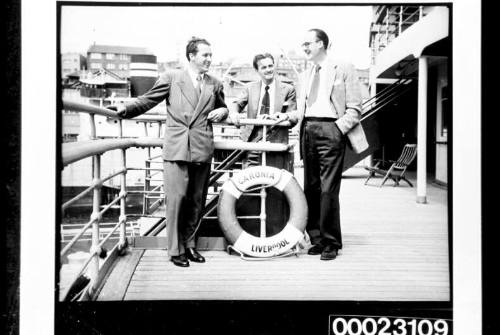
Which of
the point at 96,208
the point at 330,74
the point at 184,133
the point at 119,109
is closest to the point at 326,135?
the point at 330,74

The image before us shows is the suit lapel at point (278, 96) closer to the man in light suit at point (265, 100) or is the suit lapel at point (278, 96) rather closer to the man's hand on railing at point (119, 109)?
the man in light suit at point (265, 100)

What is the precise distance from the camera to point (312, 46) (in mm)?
1912

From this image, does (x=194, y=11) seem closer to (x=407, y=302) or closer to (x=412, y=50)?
(x=407, y=302)

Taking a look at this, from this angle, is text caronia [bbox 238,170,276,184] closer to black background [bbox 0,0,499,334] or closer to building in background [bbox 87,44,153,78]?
black background [bbox 0,0,499,334]

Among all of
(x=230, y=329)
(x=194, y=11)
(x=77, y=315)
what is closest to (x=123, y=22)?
(x=194, y=11)

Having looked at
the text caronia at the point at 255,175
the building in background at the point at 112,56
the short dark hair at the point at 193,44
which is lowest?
the text caronia at the point at 255,175

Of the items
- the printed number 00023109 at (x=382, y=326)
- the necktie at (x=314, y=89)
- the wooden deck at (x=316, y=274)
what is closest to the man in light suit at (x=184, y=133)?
the wooden deck at (x=316, y=274)

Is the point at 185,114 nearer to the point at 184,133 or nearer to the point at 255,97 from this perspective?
the point at 184,133

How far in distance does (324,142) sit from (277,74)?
1.15ft

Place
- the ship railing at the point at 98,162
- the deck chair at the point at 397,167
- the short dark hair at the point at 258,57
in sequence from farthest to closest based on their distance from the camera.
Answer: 1. the deck chair at the point at 397,167
2. the short dark hair at the point at 258,57
3. the ship railing at the point at 98,162

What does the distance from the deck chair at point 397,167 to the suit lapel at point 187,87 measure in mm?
1067

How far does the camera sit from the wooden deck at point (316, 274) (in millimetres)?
1858

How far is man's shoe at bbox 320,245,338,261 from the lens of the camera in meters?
2.05

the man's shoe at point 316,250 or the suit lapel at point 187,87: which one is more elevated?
the suit lapel at point 187,87
